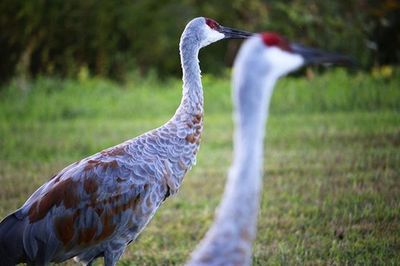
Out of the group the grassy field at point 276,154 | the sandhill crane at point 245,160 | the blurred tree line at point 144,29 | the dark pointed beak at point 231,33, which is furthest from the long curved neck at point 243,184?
the blurred tree line at point 144,29

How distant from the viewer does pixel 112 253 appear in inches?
174

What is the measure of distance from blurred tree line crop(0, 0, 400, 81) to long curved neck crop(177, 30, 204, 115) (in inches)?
355

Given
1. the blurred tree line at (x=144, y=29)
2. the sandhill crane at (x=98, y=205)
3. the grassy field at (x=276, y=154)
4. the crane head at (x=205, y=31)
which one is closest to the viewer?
the sandhill crane at (x=98, y=205)

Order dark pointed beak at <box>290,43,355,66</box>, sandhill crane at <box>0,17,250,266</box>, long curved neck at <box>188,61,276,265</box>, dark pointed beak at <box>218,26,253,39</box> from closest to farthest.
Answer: long curved neck at <box>188,61,276,265</box> → dark pointed beak at <box>290,43,355,66</box> → sandhill crane at <box>0,17,250,266</box> → dark pointed beak at <box>218,26,253,39</box>

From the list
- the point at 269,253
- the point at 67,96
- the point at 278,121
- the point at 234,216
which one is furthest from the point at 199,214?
the point at 67,96

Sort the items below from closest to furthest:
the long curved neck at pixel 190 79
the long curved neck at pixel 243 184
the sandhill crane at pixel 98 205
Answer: the long curved neck at pixel 243 184, the sandhill crane at pixel 98 205, the long curved neck at pixel 190 79

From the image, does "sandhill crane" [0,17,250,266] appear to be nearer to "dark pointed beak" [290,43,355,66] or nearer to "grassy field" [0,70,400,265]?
"grassy field" [0,70,400,265]

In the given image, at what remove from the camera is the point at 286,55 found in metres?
3.16

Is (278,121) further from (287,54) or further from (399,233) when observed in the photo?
(287,54)

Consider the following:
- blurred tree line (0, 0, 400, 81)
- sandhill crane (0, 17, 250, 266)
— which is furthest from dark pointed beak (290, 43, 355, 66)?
blurred tree line (0, 0, 400, 81)

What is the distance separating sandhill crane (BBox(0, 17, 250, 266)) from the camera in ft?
13.9

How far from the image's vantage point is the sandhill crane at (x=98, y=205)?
423 cm

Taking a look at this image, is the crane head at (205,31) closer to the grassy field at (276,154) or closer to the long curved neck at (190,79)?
the long curved neck at (190,79)

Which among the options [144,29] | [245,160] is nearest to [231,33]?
[245,160]
